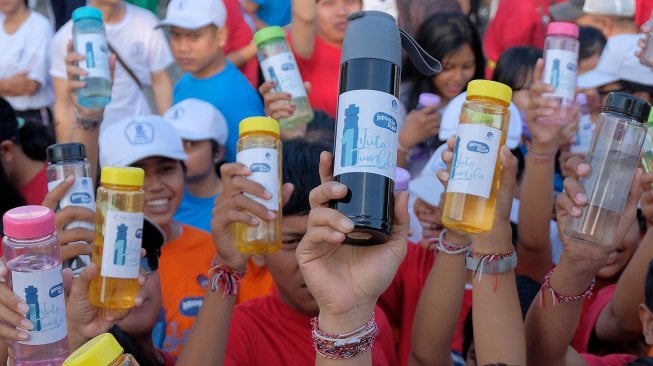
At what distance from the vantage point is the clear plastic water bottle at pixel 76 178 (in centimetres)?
269

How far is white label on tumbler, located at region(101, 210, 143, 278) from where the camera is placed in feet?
7.79

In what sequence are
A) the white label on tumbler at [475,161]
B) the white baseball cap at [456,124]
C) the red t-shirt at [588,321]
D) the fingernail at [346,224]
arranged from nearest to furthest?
the fingernail at [346,224] < the white label on tumbler at [475,161] < the red t-shirt at [588,321] < the white baseball cap at [456,124]

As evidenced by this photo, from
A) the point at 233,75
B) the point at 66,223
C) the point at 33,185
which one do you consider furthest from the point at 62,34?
the point at 66,223

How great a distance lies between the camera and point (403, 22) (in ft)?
16.4

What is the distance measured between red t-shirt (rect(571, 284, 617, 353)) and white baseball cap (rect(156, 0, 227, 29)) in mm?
2751

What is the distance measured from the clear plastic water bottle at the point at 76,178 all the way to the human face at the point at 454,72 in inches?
84.0

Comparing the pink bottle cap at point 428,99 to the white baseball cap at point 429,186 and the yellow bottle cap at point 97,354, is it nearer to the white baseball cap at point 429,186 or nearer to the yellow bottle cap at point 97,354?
the white baseball cap at point 429,186

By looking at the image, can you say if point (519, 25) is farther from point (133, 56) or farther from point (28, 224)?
point (28, 224)

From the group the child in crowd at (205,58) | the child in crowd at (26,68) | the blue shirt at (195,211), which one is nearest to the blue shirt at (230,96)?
the child in crowd at (205,58)

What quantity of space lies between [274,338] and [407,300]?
684 mm

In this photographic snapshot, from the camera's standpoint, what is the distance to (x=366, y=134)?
175 centimetres

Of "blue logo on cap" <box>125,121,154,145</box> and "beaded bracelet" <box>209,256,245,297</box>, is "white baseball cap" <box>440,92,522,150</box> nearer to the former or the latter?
"blue logo on cap" <box>125,121,154,145</box>

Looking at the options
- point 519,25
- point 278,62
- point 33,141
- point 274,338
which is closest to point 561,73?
point 278,62

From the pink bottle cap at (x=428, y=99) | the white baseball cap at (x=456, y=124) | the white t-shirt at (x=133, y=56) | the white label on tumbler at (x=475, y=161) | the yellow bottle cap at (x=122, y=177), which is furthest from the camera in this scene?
the white t-shirt at (x=133, y=56)
